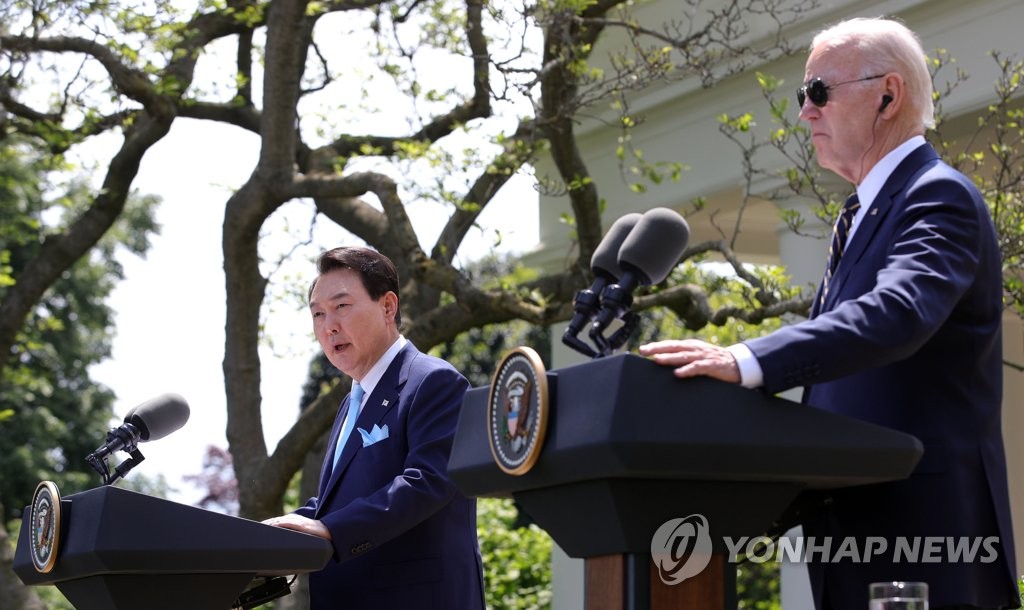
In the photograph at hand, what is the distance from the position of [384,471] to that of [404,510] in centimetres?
25

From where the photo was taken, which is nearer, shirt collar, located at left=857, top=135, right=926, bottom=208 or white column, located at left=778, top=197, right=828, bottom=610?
shirt collar, located at left=857, top=135, right=926, bottom=208

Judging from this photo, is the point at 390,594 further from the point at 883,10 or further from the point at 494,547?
the point at 494,547

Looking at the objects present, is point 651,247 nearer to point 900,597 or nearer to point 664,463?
point 664,463

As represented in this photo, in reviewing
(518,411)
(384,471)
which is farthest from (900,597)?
(384,471)

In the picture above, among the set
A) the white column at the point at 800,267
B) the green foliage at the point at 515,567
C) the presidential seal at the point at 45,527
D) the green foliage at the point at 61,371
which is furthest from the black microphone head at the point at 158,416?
the green foliage at the point at 61,371

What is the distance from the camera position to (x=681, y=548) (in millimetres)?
2268

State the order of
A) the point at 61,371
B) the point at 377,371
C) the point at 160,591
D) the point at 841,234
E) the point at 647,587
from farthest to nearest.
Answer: the point at 61,371, the point at 377,371, the point at 160,591, the point at 841,234, the point at 647,587

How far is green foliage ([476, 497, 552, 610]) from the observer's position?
1138 centimetres

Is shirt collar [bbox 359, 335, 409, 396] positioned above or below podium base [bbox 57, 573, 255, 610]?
above

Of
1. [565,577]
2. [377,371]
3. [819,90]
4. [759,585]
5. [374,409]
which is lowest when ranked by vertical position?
[374,409]

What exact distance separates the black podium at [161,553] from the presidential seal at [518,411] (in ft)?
2.97

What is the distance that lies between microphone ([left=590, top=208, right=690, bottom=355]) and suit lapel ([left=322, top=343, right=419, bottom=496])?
1472 mm

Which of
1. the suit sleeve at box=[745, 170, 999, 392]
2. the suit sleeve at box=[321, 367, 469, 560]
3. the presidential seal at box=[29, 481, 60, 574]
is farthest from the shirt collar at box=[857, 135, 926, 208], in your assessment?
the presidential seal at box=[29, 481, 60, 574]

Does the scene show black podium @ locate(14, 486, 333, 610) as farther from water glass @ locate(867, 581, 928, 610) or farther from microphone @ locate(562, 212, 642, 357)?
water glass @ locate(867, 581, 928, 610)
